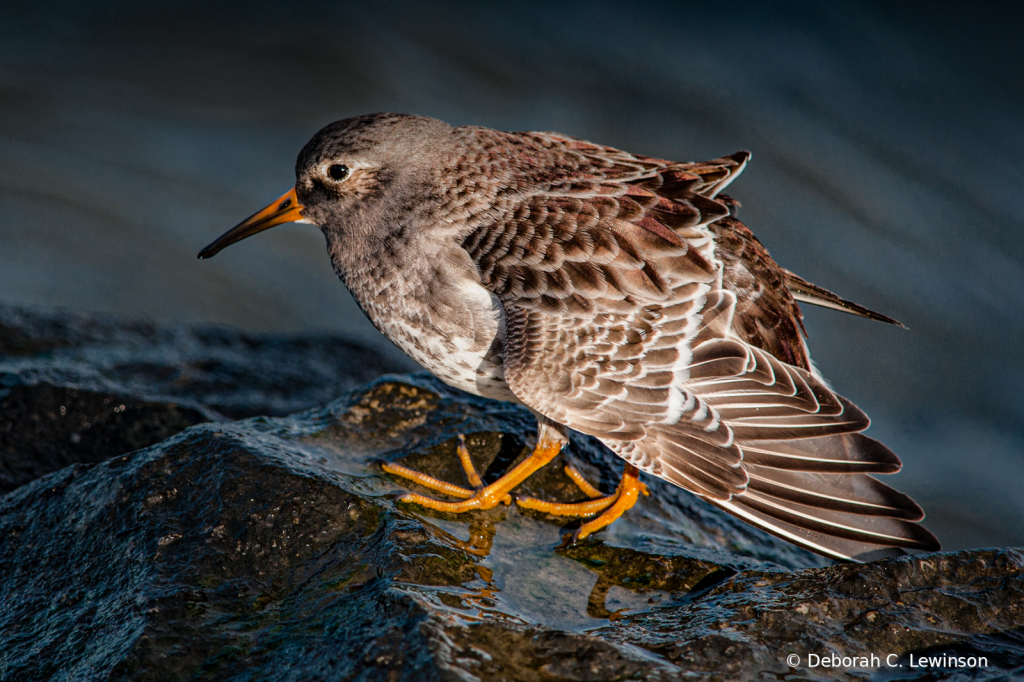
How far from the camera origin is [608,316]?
4527 mm

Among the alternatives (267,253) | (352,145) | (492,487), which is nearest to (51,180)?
(267,253)

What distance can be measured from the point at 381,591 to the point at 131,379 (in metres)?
4.15

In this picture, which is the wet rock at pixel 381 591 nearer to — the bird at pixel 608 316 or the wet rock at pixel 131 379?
the bird at pixel 608 316

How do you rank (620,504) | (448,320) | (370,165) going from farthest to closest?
(370,165) → (620,504) → (448,320)

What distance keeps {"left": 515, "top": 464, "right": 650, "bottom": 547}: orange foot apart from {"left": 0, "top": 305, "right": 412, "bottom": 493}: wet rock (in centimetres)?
277

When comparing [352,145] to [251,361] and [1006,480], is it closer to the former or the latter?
[251,361]

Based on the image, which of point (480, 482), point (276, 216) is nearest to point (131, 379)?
point (276, 216)

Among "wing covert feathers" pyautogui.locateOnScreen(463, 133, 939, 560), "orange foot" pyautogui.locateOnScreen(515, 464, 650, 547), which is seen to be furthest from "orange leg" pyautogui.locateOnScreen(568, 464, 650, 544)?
"wing covert feathers" pyautogui.locateOnScreen(463, 133, 939, 560)

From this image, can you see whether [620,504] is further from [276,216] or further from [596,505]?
[276,216]

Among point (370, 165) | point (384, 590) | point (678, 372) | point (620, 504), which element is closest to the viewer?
point (384, 590)

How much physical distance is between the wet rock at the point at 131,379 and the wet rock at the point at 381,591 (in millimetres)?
1009

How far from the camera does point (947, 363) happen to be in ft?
32.0

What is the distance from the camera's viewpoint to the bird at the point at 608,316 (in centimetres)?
438

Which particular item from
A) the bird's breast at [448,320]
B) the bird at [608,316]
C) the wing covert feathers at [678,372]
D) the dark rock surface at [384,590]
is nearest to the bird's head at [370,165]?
the bird at [608,316]
